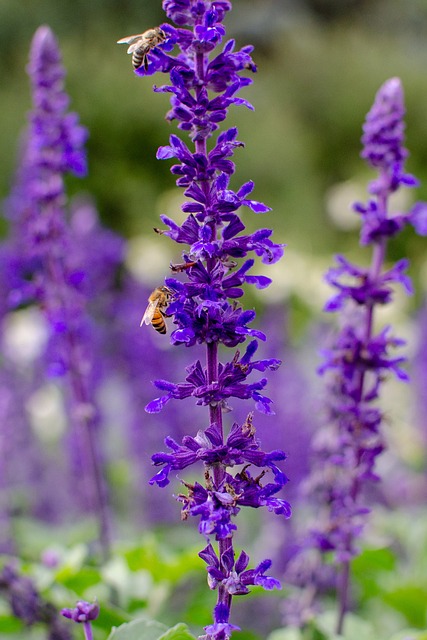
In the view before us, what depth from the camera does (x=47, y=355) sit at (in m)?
3.30

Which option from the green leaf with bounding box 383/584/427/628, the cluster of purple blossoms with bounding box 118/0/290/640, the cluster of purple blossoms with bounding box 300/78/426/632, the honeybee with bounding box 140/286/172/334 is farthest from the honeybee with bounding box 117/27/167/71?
the green leaf with bounding box 383/584/427/628

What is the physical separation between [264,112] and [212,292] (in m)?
12.7

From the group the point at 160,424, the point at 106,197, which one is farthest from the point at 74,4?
the point at 160,424

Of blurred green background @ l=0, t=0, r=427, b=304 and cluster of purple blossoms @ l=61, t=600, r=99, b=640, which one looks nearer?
cluster of purple blossoms @ l=61, t=600, r=99, b=640

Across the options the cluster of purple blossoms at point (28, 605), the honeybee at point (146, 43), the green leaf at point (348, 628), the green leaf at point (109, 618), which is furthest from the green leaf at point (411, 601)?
the honeybee at point (146, 43)

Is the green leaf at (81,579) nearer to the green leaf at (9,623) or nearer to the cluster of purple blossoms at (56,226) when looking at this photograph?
the green leaf at (9,623)

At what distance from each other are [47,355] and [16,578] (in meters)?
1.67

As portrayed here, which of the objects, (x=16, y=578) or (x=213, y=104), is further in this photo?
(x=16, y=578)

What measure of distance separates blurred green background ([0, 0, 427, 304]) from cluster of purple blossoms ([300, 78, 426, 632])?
569cm

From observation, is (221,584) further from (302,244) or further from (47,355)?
(302,244)

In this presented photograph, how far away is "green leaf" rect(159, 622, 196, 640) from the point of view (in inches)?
50.4

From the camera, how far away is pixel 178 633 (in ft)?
4.29

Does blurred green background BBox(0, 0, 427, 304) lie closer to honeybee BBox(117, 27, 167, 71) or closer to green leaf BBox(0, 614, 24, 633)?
green leaf BBox(0, 614, 24, 633)

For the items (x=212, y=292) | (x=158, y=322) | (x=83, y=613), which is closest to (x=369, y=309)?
(x=158, y=322)
